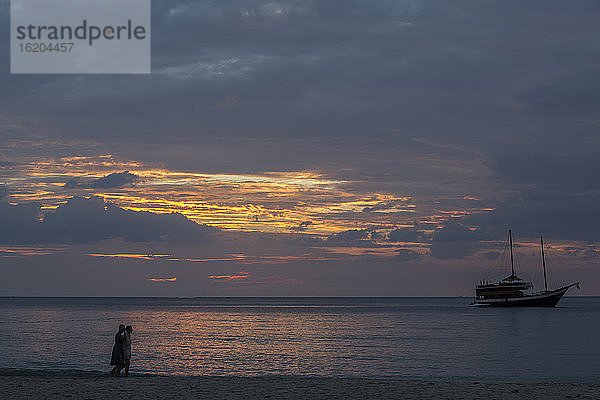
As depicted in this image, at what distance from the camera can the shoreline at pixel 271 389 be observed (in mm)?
24984

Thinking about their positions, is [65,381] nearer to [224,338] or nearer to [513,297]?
[224,338]

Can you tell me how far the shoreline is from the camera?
82.0 feet

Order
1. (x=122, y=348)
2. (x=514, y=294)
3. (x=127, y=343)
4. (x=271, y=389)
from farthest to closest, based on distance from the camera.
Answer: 1. (x=514, y=294)
2. (x=122, y=348)
3. (x=127, y=343)
4. (x=271, y=389)

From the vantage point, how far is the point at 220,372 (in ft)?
138

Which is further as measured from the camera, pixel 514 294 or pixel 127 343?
pixel 514 294

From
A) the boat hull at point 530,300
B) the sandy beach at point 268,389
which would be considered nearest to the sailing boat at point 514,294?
the boat hull at point 530,300

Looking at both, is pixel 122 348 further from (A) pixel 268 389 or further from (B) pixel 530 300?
(B) pixel 530 300

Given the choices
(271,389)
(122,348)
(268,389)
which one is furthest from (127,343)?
(271,389)

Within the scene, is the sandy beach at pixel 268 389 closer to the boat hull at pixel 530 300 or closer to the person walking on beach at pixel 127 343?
the person walking on beach at pixel 127 343

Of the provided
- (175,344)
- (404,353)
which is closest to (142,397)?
(404,353)

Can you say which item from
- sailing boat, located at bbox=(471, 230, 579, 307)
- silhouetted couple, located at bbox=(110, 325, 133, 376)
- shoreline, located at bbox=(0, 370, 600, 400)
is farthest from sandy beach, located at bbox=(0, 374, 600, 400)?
sailing boat, located at bbox=(471, 230, 579, 307)

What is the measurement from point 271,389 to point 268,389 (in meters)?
0.13

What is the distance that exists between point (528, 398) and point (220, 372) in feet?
74.0

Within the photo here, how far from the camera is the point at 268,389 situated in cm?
2716
